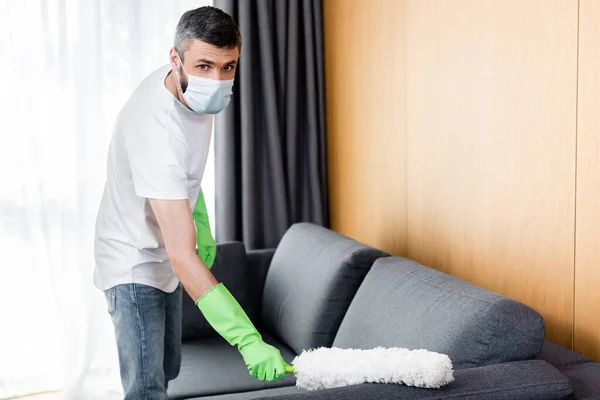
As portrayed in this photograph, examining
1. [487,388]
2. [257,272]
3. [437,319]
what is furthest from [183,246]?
[257,272]

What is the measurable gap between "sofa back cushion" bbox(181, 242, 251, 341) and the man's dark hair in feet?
4.51

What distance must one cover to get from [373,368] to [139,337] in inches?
28.4

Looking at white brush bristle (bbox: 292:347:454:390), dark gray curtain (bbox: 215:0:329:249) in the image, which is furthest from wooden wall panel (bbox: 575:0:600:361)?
dark gray curtain (bbox: 215:0:329:249)

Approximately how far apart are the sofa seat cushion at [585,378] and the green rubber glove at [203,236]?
103 cm

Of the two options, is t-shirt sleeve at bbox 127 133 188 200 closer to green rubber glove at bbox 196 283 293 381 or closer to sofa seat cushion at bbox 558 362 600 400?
green rubber glove at bbox 196 283 293 381

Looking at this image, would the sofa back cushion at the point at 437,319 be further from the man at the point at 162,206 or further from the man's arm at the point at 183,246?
the man's arm at the point at 183,246

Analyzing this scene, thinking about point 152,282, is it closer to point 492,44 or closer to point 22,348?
point 492,44

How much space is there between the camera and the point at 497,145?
2061 mm

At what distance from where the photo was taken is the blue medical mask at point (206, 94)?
178 centimetres

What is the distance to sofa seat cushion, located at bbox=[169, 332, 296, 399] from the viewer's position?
7.59 feet

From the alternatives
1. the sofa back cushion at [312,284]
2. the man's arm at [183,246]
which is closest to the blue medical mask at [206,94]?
the man's arm at [183,246]

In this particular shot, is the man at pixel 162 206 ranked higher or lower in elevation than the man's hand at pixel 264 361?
higher

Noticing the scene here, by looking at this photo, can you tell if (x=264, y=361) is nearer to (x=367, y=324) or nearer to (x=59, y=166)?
(x=367, y=324)

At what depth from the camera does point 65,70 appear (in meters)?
3.20
